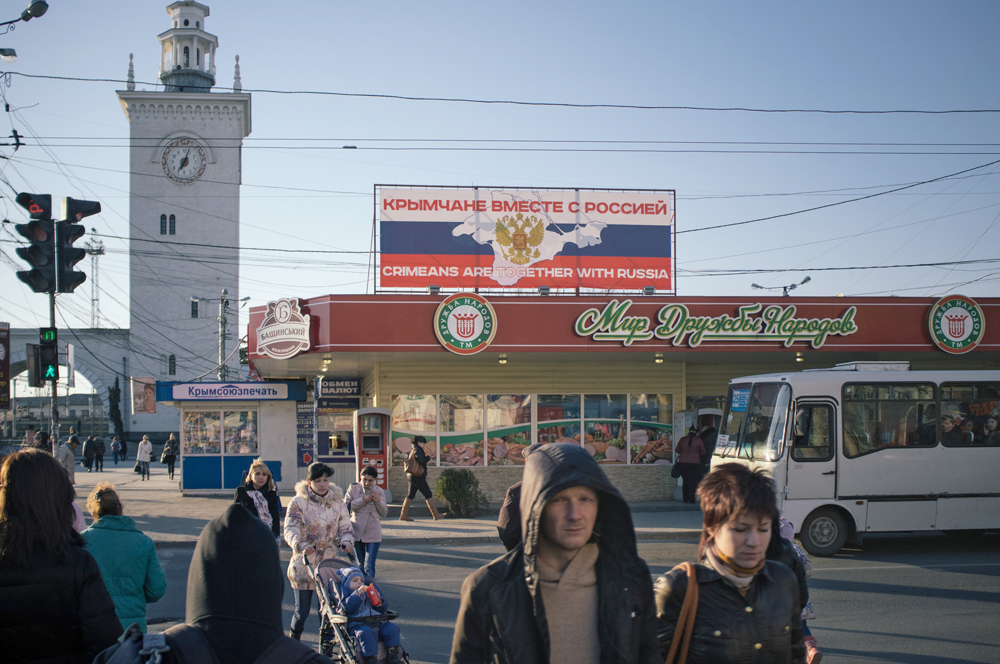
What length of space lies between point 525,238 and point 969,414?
1129cm

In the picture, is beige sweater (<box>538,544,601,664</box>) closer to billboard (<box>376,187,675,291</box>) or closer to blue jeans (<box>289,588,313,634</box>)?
blue jeans (<box>289,588,313,634</box>)

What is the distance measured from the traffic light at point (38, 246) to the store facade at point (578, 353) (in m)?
6.69

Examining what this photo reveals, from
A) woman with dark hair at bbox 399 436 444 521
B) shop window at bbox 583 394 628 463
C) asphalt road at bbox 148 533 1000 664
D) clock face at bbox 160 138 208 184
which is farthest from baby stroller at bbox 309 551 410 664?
clock face at bbox 160 138 208 184

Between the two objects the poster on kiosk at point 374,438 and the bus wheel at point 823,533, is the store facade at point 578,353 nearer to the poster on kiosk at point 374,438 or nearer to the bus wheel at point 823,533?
the poster on kiosk at point 374,438

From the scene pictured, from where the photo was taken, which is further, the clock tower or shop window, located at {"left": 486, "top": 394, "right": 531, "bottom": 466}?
the clock tower

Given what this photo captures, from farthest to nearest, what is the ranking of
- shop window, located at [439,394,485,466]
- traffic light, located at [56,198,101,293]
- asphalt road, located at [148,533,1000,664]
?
shop window, located at [439,394,485,466] < traffic light, located at [56,198,101,293] < asphalt road, located at [148,533,1000,664]

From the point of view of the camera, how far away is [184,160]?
52.9 meters

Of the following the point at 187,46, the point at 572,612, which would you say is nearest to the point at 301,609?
the point at 572,612

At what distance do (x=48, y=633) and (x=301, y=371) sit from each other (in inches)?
754

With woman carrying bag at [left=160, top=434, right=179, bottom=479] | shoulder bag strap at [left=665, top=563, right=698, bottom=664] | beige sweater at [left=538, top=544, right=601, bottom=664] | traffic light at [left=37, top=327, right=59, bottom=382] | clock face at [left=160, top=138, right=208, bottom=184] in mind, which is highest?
clock face at [left=160, top=138, right=208, bottom=184]

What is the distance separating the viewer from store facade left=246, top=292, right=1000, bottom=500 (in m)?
17.1

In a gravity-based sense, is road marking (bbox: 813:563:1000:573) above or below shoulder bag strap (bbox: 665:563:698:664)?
below

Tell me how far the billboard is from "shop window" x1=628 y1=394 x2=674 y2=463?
10.8 feet

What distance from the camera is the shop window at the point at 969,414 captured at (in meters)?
13.0
